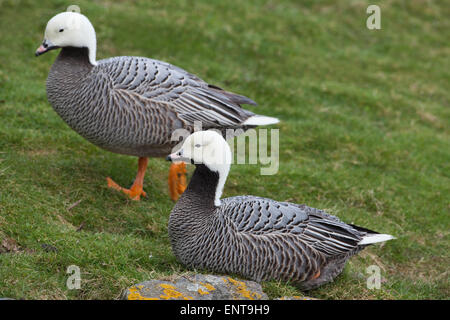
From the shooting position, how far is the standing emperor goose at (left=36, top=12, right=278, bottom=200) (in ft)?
20.7

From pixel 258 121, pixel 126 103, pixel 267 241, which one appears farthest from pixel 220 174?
pixel 258 121

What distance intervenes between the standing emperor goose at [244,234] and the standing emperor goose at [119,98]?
4.37ft

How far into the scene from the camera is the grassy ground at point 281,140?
5359mm

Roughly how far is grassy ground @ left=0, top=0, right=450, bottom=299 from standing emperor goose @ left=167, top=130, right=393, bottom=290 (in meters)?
0.23

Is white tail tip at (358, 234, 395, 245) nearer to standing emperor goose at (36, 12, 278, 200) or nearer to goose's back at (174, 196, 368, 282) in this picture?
goose's back at (174, 196, 368, 282)

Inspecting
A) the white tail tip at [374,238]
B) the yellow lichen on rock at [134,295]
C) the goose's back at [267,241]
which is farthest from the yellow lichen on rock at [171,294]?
the white tail tip at [374,238]

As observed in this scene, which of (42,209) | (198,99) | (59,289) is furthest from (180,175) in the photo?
(59,289)

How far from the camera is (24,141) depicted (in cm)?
701

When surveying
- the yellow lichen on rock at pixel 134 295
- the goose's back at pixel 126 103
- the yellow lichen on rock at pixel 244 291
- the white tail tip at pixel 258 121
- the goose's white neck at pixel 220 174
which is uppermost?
the goose's back at pixel 126 103

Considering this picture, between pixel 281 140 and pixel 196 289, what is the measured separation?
15.9ft

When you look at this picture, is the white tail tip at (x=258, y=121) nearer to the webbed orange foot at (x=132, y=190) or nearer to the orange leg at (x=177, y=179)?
the orange leg at (x=177, y=179)

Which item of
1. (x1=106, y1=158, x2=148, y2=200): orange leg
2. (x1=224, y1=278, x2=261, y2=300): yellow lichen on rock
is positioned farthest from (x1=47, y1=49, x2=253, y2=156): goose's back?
(x1=224, y1=278, x2=261, y2=300): yellow lichen on rock

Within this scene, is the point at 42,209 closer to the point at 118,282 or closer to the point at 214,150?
the point at 118,282

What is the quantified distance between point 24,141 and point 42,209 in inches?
59.1
